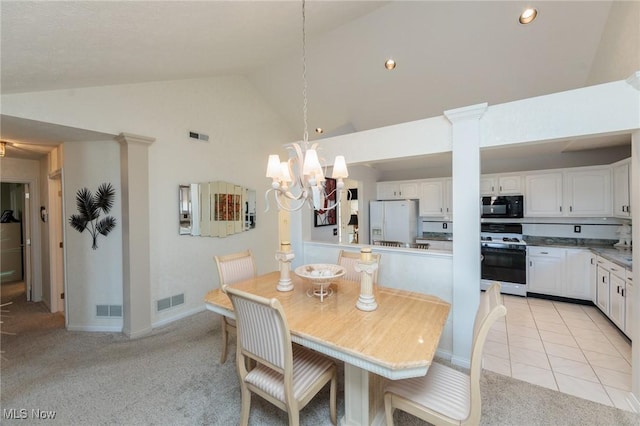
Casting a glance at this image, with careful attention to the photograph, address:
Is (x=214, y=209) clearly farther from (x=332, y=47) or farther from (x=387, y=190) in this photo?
(x=387, y=190)

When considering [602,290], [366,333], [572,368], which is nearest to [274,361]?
[366,333]

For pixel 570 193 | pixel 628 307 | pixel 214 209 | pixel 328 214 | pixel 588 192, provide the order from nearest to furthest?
1. pixel 628 307
2. pixel 214 209
3. pixel 588 192
4. pixel 570 193
5. pixel 328 214

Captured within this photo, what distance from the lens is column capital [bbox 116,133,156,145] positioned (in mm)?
2844

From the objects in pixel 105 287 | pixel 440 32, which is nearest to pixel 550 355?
pixel 440 32

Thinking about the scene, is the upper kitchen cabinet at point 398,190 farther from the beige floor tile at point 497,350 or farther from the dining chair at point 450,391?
the dining chair at point 450,391

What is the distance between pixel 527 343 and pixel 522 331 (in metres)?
0.31

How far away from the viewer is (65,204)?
10.0 ft

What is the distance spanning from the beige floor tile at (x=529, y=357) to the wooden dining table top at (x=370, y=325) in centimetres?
144

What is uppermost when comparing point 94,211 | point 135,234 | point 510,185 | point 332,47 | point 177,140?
point 332,47

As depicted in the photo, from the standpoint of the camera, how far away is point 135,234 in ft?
9.75

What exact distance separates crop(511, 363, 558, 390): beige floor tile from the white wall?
3739 mm

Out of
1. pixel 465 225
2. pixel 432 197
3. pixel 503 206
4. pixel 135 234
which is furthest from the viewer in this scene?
pixel 432 197

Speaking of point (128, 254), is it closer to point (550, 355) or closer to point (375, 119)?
point (375, 119)

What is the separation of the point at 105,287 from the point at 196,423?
2339mm
